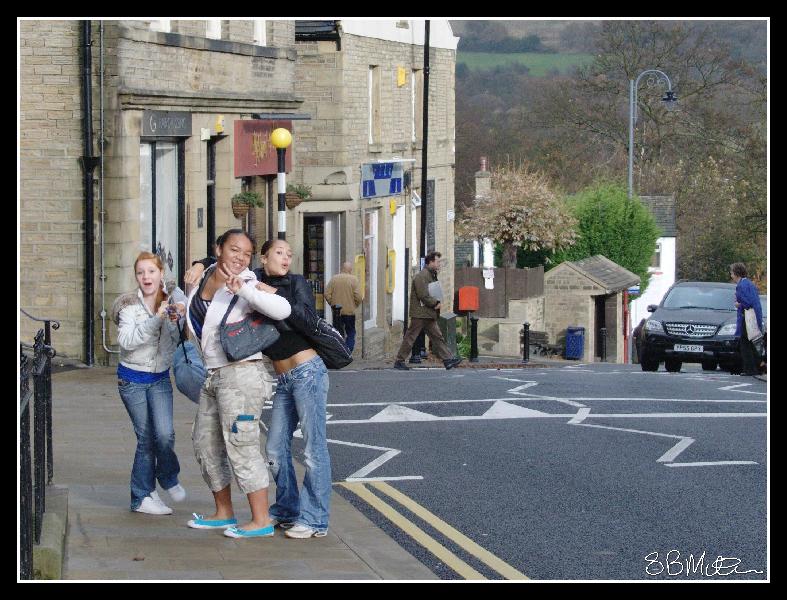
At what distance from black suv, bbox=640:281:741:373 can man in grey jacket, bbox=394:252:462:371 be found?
15.2ft

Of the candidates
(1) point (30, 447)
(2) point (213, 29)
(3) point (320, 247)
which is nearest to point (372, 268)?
(3) point (320, 247)

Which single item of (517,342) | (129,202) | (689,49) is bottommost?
(517,342)

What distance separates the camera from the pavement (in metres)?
7.63

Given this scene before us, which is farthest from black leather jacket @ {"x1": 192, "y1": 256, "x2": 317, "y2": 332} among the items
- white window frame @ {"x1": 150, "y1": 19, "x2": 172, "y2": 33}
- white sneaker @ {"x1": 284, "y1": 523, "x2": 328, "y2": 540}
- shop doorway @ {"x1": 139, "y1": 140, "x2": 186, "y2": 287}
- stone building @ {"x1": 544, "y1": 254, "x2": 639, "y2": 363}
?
stone building @ {"x1": 544, "y1": 254, "x2": 639, "y2": 363}

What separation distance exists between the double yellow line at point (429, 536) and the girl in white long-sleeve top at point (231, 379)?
3.75 ft

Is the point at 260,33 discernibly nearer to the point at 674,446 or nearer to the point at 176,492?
the point at 674,446

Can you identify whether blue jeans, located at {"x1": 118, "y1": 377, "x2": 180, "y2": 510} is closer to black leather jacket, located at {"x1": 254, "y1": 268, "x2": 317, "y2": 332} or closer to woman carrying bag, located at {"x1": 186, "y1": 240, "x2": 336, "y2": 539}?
woman carrying bag, located at {"x1": 186, "y1": 240, "x2": 336, "y2": 539}

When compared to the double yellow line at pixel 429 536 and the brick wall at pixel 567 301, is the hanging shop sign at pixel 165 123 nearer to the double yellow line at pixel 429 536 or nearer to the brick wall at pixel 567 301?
the double yellow line at pixel 429 536

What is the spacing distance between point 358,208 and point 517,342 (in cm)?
1125

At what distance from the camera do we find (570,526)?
363 inches

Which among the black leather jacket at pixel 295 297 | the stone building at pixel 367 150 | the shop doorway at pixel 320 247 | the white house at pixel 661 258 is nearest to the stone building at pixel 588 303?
the stone building at pixel 367 150

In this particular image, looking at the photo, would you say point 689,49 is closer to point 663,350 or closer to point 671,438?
point 663,350
